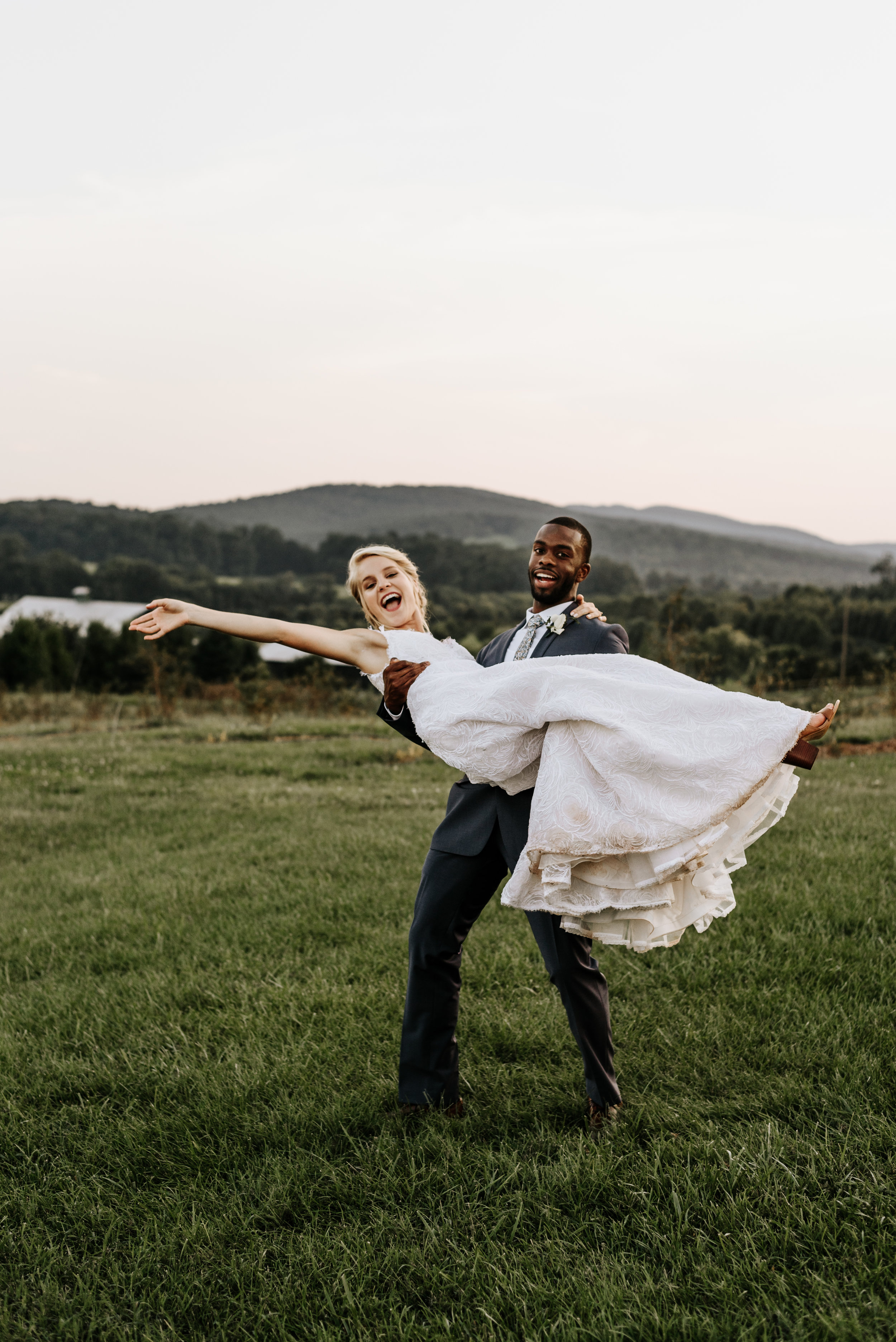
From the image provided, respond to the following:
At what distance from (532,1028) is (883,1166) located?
164 cm

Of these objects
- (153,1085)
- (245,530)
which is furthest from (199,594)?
(153,1085)

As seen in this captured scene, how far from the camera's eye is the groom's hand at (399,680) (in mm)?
3174

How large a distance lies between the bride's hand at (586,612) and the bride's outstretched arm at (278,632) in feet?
2.35

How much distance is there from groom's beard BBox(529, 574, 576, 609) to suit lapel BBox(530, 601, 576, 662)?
5cm

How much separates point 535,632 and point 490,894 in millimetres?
1026

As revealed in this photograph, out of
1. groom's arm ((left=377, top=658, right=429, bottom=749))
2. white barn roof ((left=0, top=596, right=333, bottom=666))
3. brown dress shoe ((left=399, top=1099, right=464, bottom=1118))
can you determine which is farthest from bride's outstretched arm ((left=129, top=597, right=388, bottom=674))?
white barn roof ((left=0, top=596, right=333, bottom=666))

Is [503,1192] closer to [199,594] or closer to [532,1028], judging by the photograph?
[532,1028]

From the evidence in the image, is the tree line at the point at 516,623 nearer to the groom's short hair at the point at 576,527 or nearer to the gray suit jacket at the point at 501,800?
the groom's short hair at the point at 576,527

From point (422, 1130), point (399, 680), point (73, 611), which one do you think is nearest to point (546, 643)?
point (399, 680)

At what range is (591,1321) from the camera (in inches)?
89.1

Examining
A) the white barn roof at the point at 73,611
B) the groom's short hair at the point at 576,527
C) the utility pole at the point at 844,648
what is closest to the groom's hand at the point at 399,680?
the groom's short hair at the point at 576,527

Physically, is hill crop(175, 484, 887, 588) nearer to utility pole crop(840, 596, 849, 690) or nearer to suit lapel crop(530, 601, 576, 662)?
utility pole crop(840, 596, 849, 690)

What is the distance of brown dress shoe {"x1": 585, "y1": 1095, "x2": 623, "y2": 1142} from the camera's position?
127 inches

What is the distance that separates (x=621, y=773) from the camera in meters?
2.83
